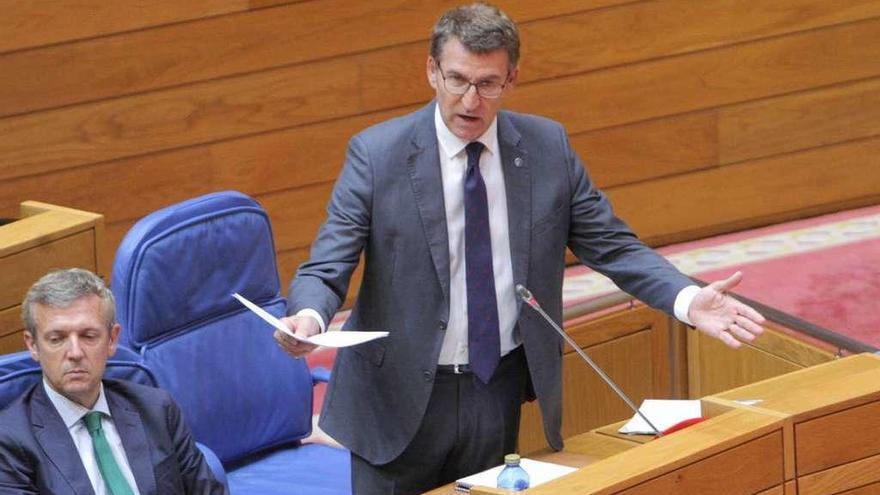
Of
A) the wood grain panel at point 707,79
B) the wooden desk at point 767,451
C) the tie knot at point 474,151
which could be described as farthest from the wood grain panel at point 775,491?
the wood grain panel at point 707,79

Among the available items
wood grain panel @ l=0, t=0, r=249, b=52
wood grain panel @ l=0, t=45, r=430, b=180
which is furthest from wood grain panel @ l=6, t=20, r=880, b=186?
wood grain panel @ l=0, t=0, r=249, b=52

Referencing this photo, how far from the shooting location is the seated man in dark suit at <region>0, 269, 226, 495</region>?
287cm

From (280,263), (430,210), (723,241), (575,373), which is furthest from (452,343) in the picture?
(723,241)

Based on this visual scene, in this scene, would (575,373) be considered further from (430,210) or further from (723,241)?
(723,241)

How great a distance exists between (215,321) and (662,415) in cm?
102

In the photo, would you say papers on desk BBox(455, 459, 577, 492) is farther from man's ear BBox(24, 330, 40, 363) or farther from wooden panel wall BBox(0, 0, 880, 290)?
wooden panel wall BBox(0, 0, 880, 290)

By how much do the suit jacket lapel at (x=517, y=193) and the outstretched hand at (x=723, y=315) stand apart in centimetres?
30

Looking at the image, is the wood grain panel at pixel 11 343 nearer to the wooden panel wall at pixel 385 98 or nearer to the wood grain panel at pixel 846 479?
the wooden panel wall at pixel 385 98

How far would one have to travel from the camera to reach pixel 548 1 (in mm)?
5371

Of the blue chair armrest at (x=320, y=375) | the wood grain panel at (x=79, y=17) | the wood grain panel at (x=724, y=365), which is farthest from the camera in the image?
the wood grain panel at (x=79, y=17)

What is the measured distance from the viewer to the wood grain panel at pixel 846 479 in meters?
2.72

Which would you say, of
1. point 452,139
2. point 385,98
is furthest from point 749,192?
point 452,139

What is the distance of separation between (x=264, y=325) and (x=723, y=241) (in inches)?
98.0

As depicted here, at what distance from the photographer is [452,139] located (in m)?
2.92
